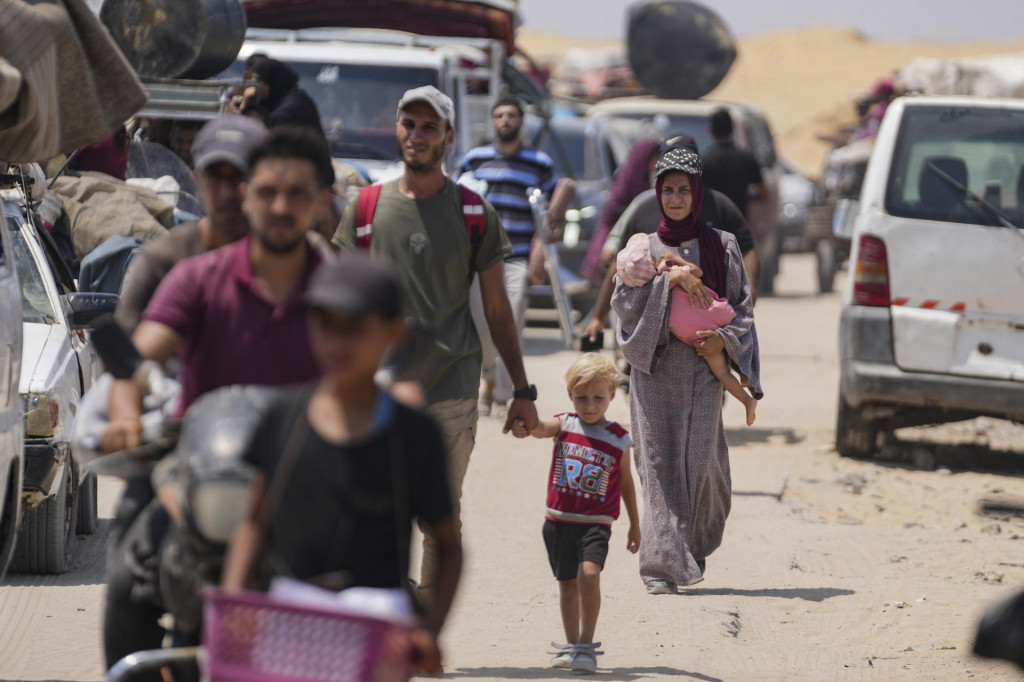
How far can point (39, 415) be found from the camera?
21.5 ft

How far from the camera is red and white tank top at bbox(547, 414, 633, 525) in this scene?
5.96 metres

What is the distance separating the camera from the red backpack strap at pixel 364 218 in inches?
229

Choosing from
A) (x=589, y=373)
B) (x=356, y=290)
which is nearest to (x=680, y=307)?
(x=589, y=373)

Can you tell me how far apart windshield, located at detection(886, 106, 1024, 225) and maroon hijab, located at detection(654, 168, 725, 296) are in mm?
3335

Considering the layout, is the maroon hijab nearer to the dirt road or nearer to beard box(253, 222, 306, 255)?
the dirt road

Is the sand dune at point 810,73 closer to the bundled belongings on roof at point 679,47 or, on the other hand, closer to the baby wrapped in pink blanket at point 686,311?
the bundled belongings on roof at point 679,47

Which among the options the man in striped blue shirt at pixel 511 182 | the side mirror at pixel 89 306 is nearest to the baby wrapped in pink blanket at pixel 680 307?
the side mirror at pixel 89 306

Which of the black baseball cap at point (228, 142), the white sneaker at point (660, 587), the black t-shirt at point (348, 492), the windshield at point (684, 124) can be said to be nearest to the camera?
the black t-shirt at point (348, 492)

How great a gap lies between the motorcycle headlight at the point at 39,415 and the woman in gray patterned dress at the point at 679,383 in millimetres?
2286

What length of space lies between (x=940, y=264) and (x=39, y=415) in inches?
215

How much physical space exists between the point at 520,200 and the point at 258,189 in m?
7.83

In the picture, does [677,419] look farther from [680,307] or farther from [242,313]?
[242,313]

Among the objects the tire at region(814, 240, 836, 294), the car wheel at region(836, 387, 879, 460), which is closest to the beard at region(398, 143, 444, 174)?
the car wheel at region(836, 387, 879, 460)

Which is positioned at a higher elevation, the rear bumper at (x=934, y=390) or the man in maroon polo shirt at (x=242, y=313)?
the man in maroon polo shirt at (x=242, y=313)
